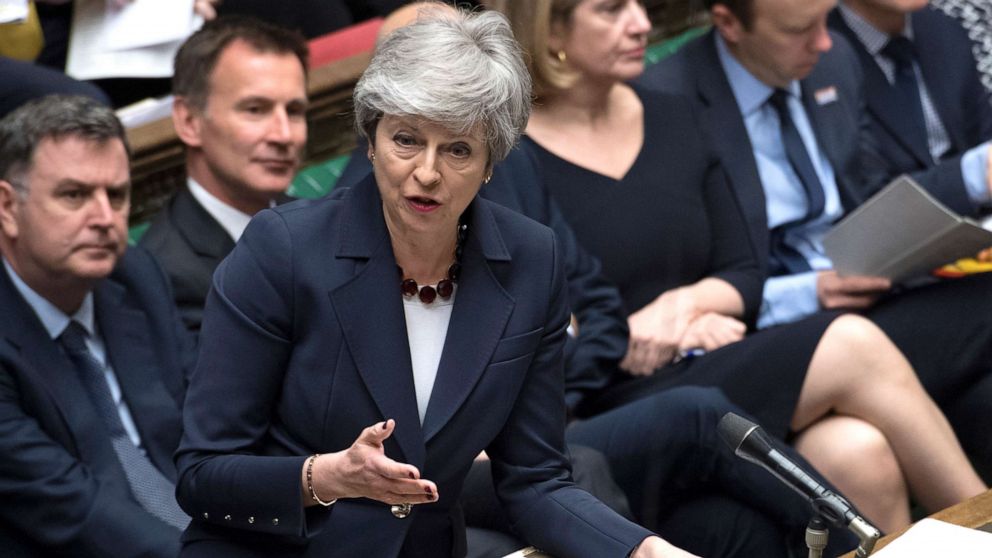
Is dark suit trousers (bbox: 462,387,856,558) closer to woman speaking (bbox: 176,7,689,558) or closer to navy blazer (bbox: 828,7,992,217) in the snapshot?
woman speaking (bbox: 176,7,689,558)

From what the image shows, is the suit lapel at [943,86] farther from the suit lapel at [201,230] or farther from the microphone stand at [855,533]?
the microphone stand at [855,533]

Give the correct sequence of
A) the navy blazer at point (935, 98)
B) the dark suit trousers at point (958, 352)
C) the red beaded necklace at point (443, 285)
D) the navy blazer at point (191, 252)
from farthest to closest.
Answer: the navy blazer at point (935, 98)
the dark suit trousers at point (958, 352)
the navy blazer at point (191, 252)
the red beaded necklace at point (443, 285)

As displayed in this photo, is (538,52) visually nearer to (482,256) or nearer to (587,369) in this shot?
(587,369)

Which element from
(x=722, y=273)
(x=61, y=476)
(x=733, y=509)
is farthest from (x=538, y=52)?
(x=61, y=476)

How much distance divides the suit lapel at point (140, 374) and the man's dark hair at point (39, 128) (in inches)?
9.8

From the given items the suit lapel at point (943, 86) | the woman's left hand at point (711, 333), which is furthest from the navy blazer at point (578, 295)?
the suit lapel at point (943, 86)

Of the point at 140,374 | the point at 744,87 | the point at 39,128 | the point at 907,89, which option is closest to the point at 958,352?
the point at 744,87

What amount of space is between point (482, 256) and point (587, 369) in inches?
36.1

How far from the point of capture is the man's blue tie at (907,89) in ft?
12.2

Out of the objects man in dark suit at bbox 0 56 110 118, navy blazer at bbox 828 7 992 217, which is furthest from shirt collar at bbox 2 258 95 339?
navy blazer at bbox 828 7 992 217

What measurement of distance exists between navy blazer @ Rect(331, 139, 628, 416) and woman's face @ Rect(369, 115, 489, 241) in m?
0.87

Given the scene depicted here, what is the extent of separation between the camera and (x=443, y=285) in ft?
6.45

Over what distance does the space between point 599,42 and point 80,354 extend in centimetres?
119

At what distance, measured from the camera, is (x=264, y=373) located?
187 centimetres
